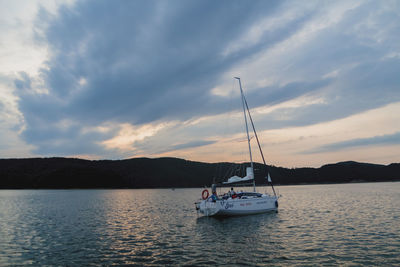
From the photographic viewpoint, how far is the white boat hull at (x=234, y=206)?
124ft

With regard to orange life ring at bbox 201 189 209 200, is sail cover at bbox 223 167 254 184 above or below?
above

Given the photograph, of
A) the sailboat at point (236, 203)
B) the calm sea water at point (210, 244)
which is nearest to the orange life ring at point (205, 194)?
the sailboat at point (236, 203)

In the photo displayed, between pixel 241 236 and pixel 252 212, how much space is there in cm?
1543

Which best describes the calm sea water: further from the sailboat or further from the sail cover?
the sail cover

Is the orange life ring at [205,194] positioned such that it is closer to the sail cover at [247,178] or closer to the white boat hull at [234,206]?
the white boat hull at [234,206]

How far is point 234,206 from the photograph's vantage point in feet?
126

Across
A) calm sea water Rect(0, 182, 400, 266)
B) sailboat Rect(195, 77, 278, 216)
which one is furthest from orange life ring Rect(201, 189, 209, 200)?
calm sea water Rect(0, 182, 400, 266)

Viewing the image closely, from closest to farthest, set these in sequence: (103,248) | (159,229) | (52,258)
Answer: (52,258)
(103,248)
(159,229)

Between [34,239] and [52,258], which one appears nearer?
[52,258]

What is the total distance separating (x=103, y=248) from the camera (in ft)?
71.1

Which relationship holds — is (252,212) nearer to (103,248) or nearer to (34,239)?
(103,248)

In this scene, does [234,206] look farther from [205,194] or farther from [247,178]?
[205,194]

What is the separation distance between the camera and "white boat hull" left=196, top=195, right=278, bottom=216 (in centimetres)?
3788

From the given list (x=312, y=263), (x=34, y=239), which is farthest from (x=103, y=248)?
(x=312, y=263)
